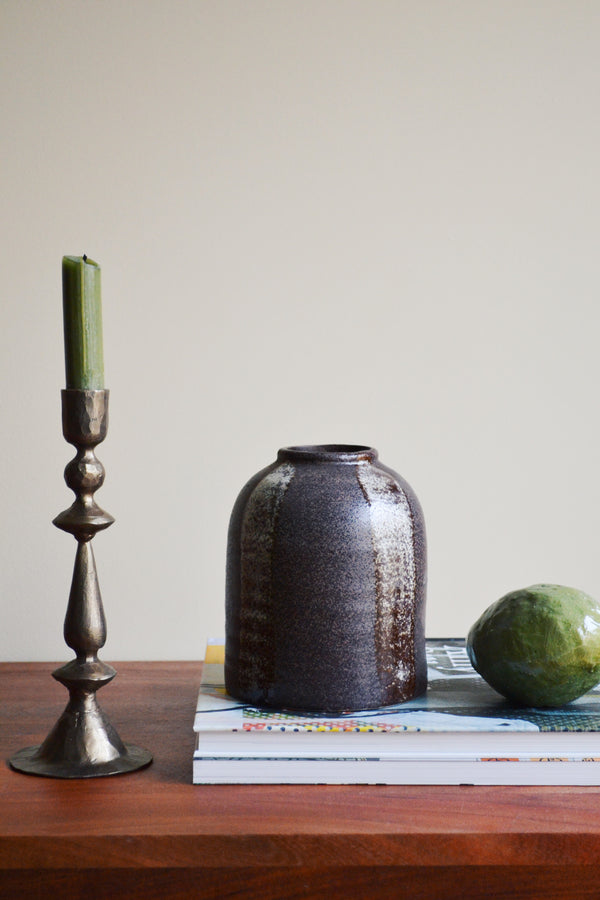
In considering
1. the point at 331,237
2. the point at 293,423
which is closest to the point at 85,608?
the point at 293,423

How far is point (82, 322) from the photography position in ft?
2.30

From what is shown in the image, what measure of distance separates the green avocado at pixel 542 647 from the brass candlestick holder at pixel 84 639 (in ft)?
0.89

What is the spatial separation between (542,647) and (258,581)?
0.21 meters

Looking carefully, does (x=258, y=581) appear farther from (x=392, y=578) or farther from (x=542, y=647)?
(x=542, y=647)

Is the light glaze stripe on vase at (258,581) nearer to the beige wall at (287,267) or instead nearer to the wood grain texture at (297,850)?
the wood grain texture at (297,850)

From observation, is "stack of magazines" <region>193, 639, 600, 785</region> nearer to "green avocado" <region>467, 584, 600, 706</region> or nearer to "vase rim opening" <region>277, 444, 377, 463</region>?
"green avocado" <region>467, 584, 600, 706</region>

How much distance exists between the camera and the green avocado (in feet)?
2.38

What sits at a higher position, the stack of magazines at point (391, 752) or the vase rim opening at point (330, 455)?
→ the vase rim opening at point (330, 455)

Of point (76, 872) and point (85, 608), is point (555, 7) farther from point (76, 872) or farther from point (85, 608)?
point (76, 872)

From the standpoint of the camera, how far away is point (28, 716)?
2.82 feet

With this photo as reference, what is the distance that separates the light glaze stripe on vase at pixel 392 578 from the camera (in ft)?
2.42

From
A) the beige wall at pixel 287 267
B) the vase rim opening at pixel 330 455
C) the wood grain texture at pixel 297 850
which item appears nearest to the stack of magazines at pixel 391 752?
the wood grain texture at pixel 297 850

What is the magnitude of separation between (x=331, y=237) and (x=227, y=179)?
13 centimetres

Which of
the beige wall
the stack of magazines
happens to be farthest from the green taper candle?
the beige wall
